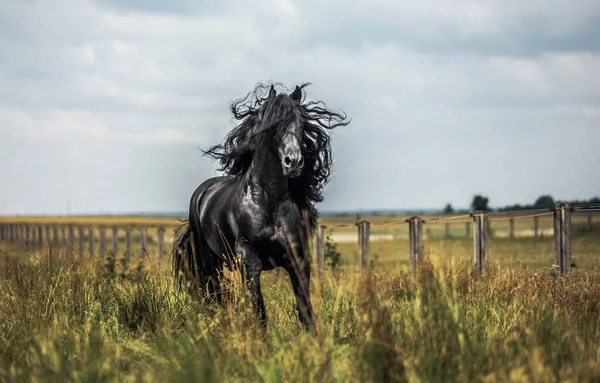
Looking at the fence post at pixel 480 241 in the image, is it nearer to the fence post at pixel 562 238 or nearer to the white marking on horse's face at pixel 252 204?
the fence post at pixel 562 238

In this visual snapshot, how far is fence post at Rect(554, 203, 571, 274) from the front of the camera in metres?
9.70

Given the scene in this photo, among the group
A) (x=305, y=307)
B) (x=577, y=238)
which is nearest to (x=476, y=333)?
(x=305, y=307)

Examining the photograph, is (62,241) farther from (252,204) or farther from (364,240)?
(252,204)

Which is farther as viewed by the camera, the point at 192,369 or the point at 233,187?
the point at 233,187

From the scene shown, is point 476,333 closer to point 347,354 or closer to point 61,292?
point 347,354

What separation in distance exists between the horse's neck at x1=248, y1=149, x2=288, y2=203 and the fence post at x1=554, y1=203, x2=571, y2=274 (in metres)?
4.82

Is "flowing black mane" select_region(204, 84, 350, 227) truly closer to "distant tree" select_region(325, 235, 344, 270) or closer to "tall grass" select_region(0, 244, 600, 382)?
"tall grass" select_region(0, 244, 600, 382)

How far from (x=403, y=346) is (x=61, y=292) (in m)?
3.97

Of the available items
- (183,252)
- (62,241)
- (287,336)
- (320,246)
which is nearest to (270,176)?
(287,336)

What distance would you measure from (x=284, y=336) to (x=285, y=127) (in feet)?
6.42

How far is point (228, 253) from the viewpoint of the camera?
738 centimetres

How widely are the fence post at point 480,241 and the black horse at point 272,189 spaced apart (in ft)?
13.6

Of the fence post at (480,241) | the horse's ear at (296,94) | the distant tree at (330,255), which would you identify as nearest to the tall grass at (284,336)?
the horse's ear at (296,94)

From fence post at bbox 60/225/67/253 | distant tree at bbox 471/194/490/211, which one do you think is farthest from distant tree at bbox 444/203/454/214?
fence post at bbox 60/225/67/253
